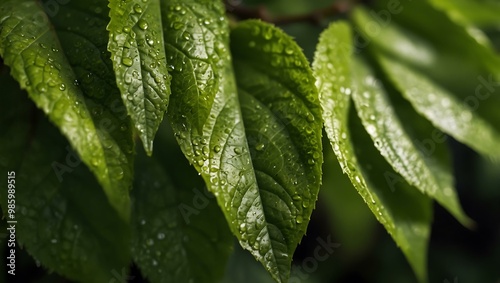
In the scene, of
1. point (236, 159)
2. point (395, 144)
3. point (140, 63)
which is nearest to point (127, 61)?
point (140, 63)

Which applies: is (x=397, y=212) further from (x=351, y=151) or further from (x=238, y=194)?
(x=238, y=194)

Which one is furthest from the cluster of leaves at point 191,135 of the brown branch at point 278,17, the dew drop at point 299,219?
the brown branch at point 278,17

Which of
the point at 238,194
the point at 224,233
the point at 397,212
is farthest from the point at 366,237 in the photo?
the point at 238,194

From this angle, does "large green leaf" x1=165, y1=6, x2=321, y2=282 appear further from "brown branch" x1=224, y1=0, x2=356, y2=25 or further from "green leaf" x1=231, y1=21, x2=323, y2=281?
"brown branch" x1=224, y1=0, x2=356, y2=25

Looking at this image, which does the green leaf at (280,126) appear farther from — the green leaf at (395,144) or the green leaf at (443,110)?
the green leaf at (443,110)

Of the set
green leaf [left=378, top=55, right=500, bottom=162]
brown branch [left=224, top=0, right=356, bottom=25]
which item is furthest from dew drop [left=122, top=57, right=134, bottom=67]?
green leaf [left=378, top=55, right=500, bottom=162]

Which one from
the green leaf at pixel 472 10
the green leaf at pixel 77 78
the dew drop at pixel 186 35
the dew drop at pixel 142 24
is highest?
the green leaf at pixel 472 10
